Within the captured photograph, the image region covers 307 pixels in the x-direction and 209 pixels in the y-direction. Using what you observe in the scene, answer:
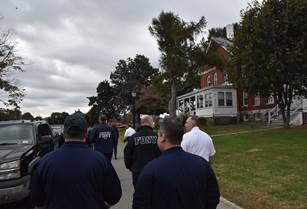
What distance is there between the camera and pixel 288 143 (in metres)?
24.8

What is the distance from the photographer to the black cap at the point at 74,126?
4465 mm

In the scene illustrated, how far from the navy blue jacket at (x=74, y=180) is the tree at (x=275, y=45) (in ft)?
101

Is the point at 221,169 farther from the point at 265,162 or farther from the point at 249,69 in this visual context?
the point at 249,69

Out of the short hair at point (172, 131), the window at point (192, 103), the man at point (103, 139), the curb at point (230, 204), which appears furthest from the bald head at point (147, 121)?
the window at point (192, 103)

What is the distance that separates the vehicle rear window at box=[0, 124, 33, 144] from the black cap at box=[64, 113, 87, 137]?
751cm

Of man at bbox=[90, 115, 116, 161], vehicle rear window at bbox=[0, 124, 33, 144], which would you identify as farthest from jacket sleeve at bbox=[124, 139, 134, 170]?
vehicle rear window at bbox=[0, 124, 33, 144]

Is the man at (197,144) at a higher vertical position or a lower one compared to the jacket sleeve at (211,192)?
higher

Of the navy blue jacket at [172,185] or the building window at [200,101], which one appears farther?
the building window at [200,101]

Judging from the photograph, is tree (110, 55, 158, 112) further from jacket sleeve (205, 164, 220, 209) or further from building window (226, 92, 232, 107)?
jacket sleeve (205, 164, 220, 209)

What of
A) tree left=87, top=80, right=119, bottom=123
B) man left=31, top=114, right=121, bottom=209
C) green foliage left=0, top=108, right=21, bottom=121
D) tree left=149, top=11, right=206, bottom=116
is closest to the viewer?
man left=31, top=114, right=121, bottom=209

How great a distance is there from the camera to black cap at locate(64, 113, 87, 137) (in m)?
4.46

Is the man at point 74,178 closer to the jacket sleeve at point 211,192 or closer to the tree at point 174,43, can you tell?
the jacket sleeve at point 211,192

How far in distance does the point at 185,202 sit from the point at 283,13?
3304 centimetres

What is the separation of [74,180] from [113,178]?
0.35 metres
